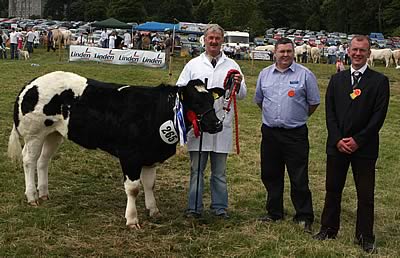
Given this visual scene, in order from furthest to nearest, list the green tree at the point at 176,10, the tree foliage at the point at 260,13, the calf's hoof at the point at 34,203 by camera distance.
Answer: the green tree at the point at 176,10 → the tree foliage at the point at 260,13 → the calf's hoof at the point at 34,203

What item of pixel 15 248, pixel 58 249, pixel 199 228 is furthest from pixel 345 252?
pixel 15 248

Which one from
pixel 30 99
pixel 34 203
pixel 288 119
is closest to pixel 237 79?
pixel 288 119

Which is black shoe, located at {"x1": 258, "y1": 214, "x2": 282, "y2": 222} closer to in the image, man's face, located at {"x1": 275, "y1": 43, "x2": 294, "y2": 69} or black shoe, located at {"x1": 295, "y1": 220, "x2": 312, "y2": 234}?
black shoe, located at {"x1": 295, "y1": 220, "x2": 312, "y2": 234}

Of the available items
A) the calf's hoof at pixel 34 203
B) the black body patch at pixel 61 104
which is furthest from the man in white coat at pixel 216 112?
the calf's hoof at pixel 34 203

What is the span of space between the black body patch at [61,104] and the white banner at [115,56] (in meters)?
22.2

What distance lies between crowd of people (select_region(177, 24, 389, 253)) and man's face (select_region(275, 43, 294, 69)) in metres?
0.01

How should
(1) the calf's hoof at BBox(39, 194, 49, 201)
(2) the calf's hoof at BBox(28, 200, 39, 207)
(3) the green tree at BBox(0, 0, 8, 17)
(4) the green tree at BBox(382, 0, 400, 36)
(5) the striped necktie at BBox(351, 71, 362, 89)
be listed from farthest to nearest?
(3) the green tree at BBox(0, 0, 8, 17) → (4) the green tree at BBox(382, 0, 400, 36) → (1) the calf's hoof at BBox(39, 194, 49, 201) → (2) the calf's hoof at BBox(28, 200, 39, 207) → (5) the striped necktie at BBox(351, 71, 362, 89)

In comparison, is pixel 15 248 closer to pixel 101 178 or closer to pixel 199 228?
pixel 199 228

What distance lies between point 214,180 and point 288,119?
1163 mm

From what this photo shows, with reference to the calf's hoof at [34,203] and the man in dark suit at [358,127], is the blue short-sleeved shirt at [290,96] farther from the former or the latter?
the calf's hoof at [34,203]

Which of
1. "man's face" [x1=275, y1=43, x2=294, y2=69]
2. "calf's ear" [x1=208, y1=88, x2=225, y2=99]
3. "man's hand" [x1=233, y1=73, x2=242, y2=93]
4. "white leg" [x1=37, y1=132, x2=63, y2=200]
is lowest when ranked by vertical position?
"white leg" [x1=37, y1=132, x2=63, y2=200]

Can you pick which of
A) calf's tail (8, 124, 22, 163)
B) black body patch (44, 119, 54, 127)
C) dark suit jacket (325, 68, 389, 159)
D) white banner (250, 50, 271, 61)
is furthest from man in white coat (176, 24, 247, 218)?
white banner (250, 50, 271, 61)

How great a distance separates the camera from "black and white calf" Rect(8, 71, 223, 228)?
6.03m

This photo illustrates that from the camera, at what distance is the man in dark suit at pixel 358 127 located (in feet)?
17.4
